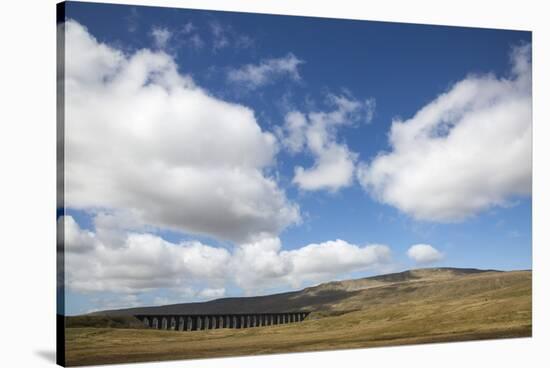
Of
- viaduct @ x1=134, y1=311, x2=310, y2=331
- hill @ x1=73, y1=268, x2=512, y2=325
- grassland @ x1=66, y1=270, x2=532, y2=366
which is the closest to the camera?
viaduct @ x1=134, y1=311, x2=310, y2=331

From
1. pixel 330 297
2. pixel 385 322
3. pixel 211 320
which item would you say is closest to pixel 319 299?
pixel 330 297

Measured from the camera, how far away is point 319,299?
1625 cm

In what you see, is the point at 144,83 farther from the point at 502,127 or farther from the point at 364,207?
the point at 502,127

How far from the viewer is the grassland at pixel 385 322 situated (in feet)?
49.6

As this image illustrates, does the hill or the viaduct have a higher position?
the hill

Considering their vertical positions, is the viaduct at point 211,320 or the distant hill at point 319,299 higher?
the distant hill at point 319,299

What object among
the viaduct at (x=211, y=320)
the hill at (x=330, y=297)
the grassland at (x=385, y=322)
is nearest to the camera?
the viaduct at (x=211, y=320)

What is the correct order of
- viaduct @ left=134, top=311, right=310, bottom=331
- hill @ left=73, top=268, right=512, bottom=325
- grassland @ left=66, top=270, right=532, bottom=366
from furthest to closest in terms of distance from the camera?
hill @ left=73, top=268, right=512, bottom=325 → grassland @ left=66, top=270, right=532, bottom=366 → viaduct @ left=134, top=311, right=310, bottom=331

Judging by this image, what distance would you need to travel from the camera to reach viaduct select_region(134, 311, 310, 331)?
14.9 metres

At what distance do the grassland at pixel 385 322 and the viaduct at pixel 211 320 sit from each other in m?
0.11

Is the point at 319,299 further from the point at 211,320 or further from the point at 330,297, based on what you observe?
the point at 211,320

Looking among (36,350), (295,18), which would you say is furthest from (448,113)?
(36,350)

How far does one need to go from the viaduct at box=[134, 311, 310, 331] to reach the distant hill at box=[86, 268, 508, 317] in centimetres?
7

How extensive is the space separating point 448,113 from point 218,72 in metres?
4.53
